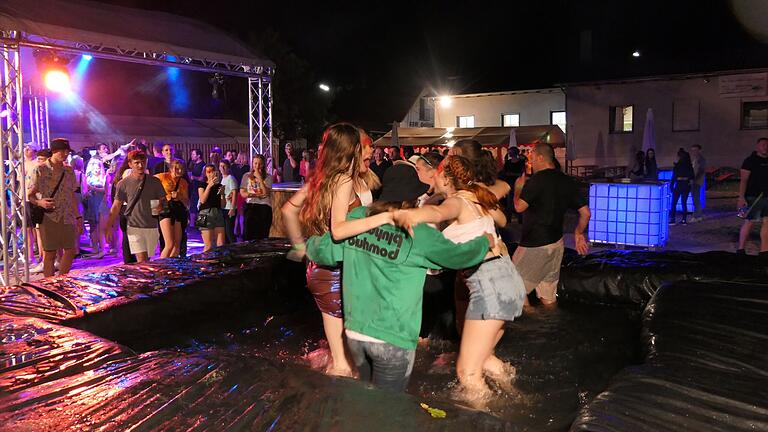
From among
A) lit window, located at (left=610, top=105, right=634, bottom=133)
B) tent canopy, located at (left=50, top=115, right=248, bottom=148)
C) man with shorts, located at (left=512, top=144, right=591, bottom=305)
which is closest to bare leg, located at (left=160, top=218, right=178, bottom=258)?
man with shorts, located at (left=512, top=144, right=591, bottom=305)

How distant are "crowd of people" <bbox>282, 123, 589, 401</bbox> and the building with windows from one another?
25621mm

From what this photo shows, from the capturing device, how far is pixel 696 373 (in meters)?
2.96

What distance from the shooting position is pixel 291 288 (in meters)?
6.51

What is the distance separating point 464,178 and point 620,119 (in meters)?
23.1

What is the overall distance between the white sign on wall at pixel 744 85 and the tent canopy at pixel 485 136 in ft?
20.8

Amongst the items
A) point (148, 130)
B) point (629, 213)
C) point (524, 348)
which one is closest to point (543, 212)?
point (524, 348)

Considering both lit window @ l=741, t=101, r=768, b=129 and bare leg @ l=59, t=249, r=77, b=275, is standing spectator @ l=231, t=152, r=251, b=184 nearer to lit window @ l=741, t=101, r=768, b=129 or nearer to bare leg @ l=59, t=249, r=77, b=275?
bare leg @ l=59, t=249, r=77, b=275

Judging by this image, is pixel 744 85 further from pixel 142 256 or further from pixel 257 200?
pixel 142 256

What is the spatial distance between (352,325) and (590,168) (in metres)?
23.4

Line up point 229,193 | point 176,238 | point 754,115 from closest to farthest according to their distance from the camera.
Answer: point 176,238
point 229,193
point 754,115

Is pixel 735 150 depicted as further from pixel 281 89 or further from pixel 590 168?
pixel 281 89

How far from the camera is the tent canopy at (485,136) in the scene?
26.2 meters

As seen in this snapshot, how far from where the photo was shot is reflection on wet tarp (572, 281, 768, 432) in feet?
7.97

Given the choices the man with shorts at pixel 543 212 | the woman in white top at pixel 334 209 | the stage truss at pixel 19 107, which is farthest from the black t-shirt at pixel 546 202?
the stage truss at pixel 19 107
